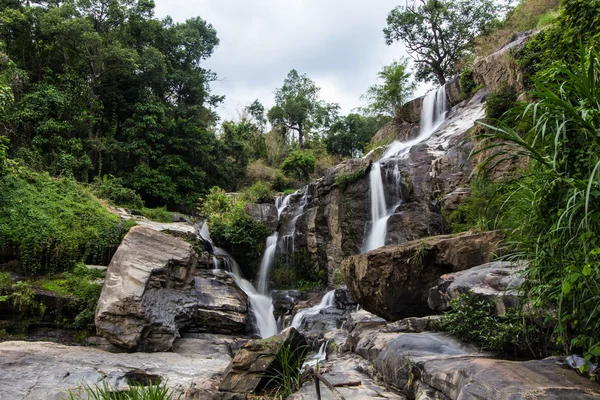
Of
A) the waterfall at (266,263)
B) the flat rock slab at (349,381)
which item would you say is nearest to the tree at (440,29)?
the waterfall at (266,263)

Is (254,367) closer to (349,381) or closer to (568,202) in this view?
(349,381)

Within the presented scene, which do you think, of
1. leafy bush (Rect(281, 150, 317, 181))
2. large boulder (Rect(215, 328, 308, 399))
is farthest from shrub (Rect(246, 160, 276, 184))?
large boulder (Rect(215, 328, 308, 399))

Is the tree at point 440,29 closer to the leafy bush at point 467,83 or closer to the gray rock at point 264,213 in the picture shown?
the leafy bush at point 467,83

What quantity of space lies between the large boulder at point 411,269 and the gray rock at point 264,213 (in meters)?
10.2

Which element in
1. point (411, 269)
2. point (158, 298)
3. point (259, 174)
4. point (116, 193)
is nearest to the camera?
point (411, 269)

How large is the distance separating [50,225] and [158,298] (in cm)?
471

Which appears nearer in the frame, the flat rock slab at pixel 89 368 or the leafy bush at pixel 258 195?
the flat rock slab at pixel 89 368

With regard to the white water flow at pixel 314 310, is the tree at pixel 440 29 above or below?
above

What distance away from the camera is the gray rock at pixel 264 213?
16.4 meters

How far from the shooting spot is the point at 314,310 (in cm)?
1055

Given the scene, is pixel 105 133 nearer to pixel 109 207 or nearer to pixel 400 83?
pixel 109 207

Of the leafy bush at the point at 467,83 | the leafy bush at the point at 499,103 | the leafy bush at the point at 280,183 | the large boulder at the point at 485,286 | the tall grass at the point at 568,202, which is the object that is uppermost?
the leafy bush at the point at 467,83

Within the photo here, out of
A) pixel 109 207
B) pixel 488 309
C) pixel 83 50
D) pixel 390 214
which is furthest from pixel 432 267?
pixel 83 50

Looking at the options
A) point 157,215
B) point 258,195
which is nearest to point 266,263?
point 258,195
